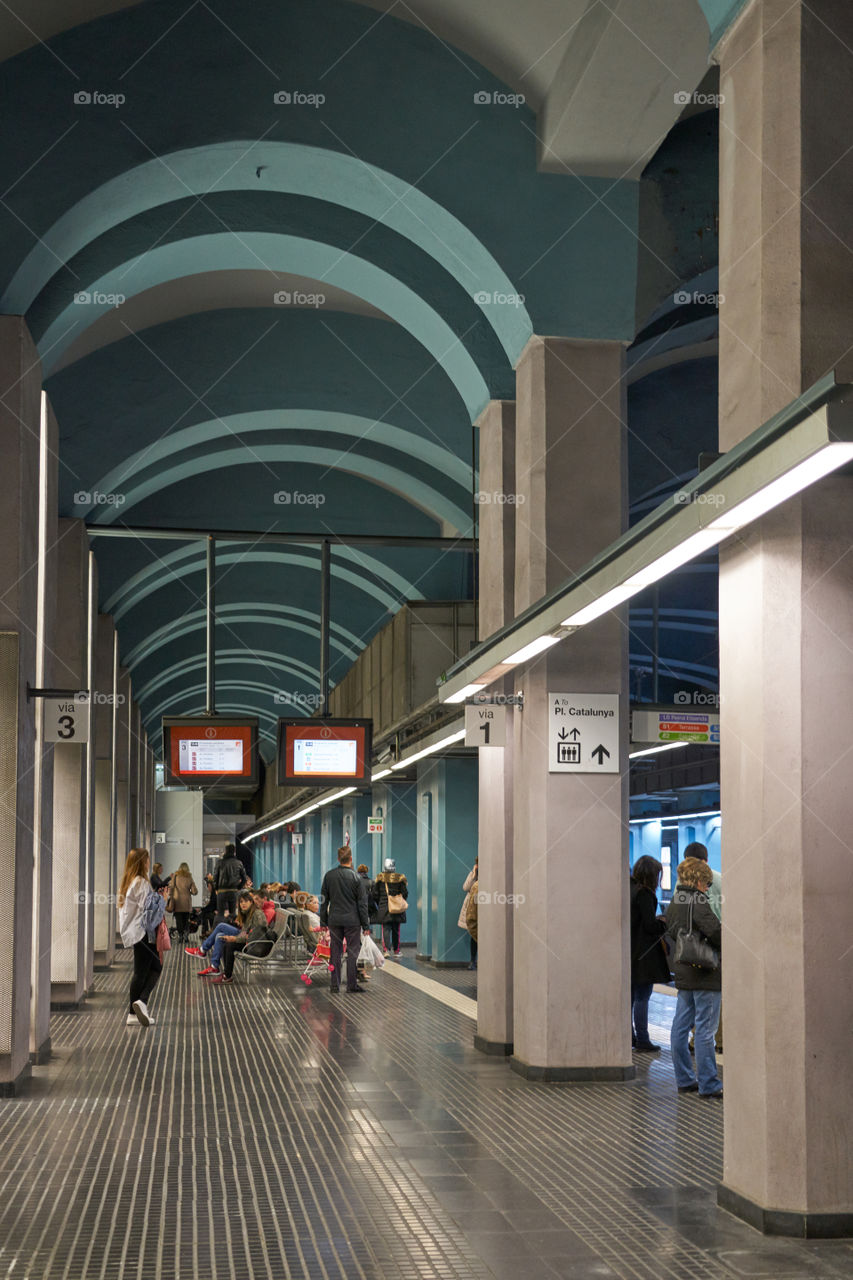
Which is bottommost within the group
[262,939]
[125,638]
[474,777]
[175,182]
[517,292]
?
[262,939]

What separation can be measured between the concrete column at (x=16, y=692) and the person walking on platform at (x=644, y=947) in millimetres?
5089

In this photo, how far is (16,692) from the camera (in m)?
9.61

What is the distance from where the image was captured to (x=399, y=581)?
74.1 feet

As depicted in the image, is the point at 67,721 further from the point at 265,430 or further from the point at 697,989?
the point at 265,430

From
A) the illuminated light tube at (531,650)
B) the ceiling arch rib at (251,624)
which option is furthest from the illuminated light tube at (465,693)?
the ceiling arch rib at (251,624)

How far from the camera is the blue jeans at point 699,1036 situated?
30.3 feet

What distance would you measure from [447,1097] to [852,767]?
4.59 metres

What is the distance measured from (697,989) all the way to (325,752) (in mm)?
8961

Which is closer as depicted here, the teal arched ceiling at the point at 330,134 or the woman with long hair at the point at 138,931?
the teal arched ceiling at the point at 330,134

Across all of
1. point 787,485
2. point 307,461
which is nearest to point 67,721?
point 787,485

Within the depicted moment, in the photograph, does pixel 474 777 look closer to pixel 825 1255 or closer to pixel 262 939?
pixel 262 939

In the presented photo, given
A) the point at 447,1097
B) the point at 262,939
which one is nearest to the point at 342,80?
the point at 447,1097

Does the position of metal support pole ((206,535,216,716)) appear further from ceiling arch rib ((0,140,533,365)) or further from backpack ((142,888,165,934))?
ceiling arch rib ((0,140,533,365))

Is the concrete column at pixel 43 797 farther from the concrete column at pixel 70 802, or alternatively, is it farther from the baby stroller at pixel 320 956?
the baby stroller at pixel 320 956
